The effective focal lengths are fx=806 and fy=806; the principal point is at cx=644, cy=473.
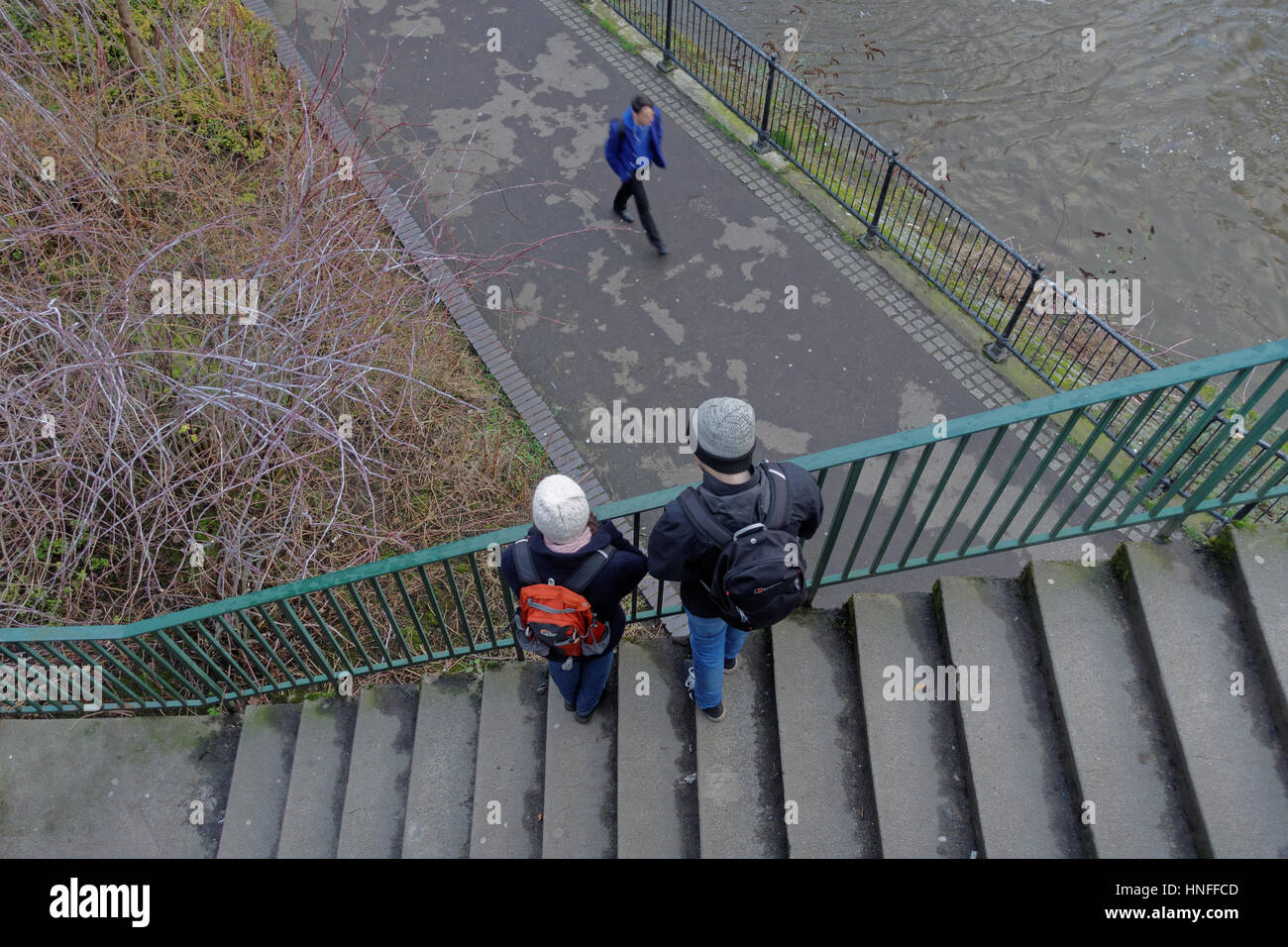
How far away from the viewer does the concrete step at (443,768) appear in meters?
4.27

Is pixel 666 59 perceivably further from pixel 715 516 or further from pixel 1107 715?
pixel 1107 715

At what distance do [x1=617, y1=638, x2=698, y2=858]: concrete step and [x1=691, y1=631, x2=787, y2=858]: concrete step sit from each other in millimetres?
110

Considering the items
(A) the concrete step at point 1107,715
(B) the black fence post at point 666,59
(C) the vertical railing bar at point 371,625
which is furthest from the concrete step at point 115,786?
(B) the black fence post at point 666,59

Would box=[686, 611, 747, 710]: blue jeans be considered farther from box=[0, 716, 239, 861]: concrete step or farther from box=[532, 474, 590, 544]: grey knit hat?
box=[0, 716, 239, 861]: concrete step

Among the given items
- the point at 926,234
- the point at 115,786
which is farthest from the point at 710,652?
the point at 926,234

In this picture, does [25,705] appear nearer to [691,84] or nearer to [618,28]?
[691,84]

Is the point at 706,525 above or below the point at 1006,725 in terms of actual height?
above

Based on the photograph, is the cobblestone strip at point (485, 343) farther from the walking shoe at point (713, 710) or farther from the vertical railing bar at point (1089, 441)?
the vertical railing bar at point (1089, 441)

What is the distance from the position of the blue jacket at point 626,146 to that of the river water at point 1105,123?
5.12 metres

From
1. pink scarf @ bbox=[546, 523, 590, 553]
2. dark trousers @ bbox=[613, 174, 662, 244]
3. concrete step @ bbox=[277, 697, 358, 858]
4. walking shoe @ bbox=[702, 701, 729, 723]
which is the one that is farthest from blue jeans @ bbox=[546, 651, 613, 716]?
dark trousers @ bbox=[613, 174, 662, 244]

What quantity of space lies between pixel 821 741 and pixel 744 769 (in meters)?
0.41

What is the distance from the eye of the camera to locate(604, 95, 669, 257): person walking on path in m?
7.31

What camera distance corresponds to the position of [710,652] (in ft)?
12.4
